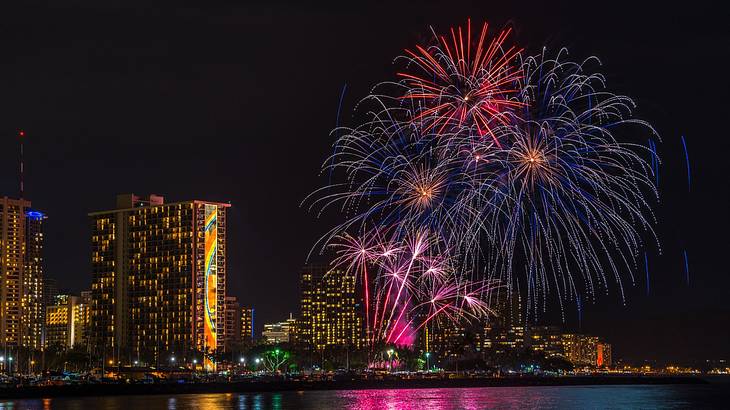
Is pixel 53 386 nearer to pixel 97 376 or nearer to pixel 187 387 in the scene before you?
pixel 187 387

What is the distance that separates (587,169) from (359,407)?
56.1 meters

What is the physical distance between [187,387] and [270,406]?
155 feet

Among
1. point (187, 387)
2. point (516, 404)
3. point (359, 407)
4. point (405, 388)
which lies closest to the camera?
point (359, 407)

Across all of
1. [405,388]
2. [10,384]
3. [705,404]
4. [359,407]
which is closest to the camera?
[359,407]

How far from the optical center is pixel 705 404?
140750mm

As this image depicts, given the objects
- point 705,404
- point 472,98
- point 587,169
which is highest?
point 472,98

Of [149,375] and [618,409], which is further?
[149,375]

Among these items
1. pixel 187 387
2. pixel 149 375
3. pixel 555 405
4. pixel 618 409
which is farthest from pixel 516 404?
pixel 149 375

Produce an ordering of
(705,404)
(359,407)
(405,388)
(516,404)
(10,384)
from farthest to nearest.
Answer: (405,388), (10,384), (705,404), (516,404), (359,407)

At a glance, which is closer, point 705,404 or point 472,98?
point 472,98

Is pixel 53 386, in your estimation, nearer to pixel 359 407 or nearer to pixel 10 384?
pixel 10 384

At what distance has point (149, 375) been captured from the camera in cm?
19388

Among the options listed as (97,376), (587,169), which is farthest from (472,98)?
(97,376)

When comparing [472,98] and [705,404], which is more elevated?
[472,98]
